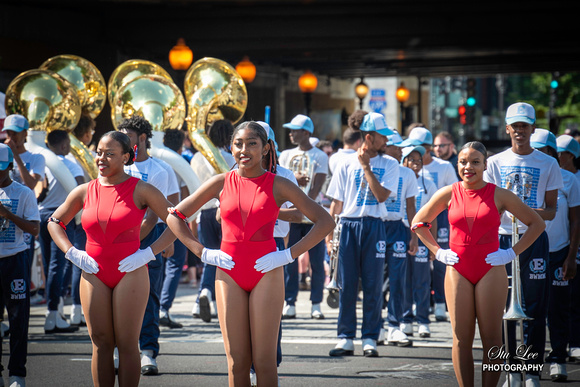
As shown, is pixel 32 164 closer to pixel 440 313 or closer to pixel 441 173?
pixel 441 173

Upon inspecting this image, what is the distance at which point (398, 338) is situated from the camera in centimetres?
896

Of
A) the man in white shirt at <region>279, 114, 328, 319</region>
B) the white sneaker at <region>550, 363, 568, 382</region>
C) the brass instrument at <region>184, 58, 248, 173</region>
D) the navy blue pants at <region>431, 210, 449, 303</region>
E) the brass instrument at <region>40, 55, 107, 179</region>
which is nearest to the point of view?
the white sneaker at <region>550, 363, 568, 382</region>

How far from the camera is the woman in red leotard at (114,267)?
5621 millimetres

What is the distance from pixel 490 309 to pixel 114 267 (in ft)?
8.19

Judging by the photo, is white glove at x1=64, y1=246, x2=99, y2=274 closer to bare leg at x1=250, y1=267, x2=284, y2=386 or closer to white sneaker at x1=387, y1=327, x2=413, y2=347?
bare leg at x1=250, y1=267, x2=284, y2=386

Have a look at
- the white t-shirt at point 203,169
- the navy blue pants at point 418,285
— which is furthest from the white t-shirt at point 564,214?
the white t-shirt at point 203,169

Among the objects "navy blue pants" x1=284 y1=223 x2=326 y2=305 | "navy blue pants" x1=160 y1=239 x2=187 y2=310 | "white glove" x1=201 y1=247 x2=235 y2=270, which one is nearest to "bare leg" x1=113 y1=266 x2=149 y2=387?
"white glove" x1=201 y1=247 x2=235 y2=270

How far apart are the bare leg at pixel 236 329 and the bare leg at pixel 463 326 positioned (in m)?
1.51

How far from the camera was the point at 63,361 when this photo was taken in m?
8.17

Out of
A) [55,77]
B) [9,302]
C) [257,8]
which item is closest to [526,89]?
[257,8]

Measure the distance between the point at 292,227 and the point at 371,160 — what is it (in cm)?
273

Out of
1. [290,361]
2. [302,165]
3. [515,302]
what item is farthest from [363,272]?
[302,165]

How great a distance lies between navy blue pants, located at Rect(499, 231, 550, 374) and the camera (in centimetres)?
695

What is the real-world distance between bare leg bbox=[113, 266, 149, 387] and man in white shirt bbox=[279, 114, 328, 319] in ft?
17.2
